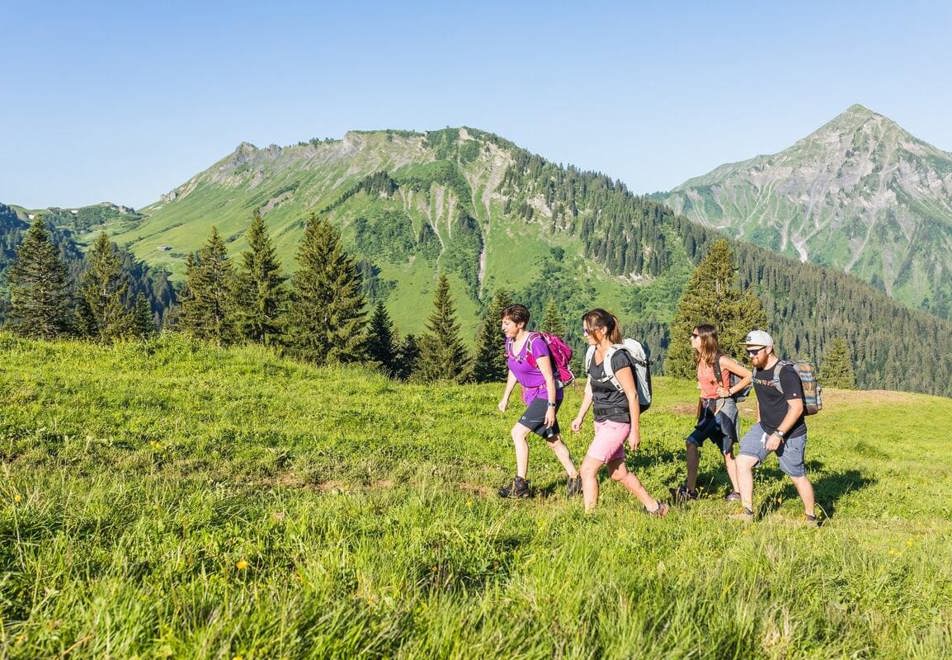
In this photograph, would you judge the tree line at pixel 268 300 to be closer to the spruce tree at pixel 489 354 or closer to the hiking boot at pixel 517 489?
the spruce tree at pixel 489 354

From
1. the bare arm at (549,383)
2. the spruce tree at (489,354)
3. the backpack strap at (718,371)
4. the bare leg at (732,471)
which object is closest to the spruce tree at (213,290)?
the spruce tree at (489,354)

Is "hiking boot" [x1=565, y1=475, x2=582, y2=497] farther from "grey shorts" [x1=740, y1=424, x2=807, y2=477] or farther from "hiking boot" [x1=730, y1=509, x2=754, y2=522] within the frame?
"grey shorts" [x1=740, y1=424, x2=807, y2=477]

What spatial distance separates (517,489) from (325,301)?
4800cm

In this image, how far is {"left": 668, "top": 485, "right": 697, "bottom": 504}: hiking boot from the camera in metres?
9.15

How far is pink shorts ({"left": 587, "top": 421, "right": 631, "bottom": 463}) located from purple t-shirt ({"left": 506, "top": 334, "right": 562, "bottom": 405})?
4.15 ft

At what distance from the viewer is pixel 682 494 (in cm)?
947

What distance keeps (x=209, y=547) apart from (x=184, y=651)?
5.01 ft

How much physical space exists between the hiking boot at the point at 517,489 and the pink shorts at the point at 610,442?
1.46 meters

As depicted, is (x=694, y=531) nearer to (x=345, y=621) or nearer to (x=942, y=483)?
(x=345, y=621)

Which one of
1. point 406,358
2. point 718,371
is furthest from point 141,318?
point 718,371

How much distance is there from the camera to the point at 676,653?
2510 mm

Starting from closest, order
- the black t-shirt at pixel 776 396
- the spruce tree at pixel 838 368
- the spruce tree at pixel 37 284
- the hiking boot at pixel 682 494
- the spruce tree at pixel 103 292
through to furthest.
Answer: the black t-shirt at pixel 776 396
the hiking boot at pixel 682 494
the spruce tree at pixel 37 284
the spruce tree at pixel 103 292
the spruce tree at pixel 838 368

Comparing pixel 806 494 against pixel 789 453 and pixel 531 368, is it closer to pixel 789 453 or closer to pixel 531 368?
pixel 789 453

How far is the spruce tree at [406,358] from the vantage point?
273ft
